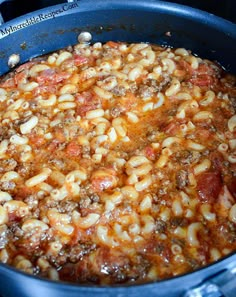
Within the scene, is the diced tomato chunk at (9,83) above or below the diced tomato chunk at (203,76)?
above

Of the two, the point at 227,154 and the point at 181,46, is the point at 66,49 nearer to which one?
the point at 181,46

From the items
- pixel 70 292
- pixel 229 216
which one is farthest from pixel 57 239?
pixel 229 216

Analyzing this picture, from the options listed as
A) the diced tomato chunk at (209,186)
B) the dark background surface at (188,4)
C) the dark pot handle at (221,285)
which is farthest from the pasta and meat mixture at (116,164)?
the dark background surface at (188,4)

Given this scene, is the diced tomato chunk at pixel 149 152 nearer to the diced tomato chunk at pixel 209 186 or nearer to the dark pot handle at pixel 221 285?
the diced tomato chunk at pixel 209 186

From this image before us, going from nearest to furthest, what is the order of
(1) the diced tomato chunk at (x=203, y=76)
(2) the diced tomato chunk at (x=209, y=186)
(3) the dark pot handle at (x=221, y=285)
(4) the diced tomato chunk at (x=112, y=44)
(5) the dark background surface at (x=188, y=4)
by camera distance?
(3) the dark pot handle at (x=221, y=285) < (2) the diced tomato chunk at (x=209, y=186) < (1) the diced tomato chunk at (x=203, y=76) < (4) the diced tomato chunk at (x=112, y=44) < (5) the dark background surface at (x=188, y=4)

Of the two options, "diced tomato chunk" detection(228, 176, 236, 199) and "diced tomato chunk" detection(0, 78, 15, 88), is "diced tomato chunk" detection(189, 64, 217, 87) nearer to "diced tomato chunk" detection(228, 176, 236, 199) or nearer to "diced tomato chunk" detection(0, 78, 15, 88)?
"diced tomato chunk" detection(228, 176, 236, 199)

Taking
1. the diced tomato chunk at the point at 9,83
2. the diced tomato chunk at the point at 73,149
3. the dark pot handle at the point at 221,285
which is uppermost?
the diced tomato chunk at the point at 9,83
